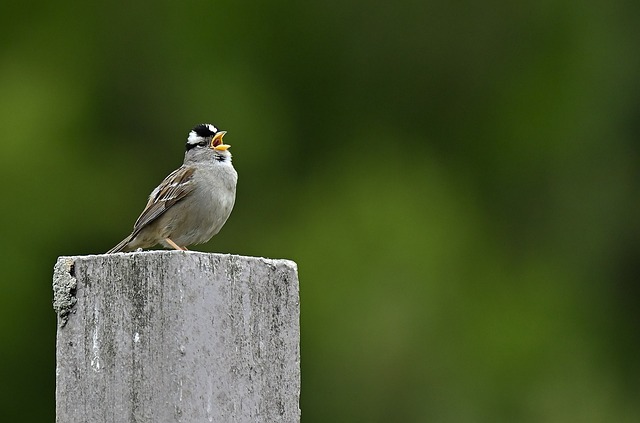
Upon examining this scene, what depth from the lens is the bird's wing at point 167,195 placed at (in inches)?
246

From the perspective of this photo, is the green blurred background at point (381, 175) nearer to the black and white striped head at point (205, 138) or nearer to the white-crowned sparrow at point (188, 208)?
the black and white striped head at point (205, 138)

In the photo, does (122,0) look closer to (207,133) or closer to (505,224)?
(505,224)

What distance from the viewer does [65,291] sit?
337 cm

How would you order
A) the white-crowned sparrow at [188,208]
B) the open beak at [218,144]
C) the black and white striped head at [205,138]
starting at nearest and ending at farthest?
the white-crowned sparrow at [188,208] < the open beak at [218,144] < the black and white striped head at [205,138]

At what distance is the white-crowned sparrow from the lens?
20.3ft

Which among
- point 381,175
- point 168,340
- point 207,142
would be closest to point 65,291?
point 168,340

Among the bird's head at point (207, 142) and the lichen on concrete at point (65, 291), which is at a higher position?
the bird's head at point (207, 142)

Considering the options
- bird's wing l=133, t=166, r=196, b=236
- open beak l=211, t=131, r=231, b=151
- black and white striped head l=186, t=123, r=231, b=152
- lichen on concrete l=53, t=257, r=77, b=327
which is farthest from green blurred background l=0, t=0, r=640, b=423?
lichen on concrete l=53, t=257, r=77, b=327

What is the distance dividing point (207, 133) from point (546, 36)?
26.3 feet

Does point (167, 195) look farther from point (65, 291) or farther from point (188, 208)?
point (65, 291)

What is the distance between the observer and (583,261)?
43.2 feet

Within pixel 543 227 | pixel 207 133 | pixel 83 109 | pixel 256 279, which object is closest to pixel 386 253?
pixel 543 227

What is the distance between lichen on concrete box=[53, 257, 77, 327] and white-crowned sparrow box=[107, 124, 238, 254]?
270 centimetres

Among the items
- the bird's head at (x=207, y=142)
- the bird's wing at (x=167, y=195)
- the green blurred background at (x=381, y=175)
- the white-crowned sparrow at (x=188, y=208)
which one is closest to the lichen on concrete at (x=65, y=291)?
the white-crowned sparrow at (x=188, y=208)
